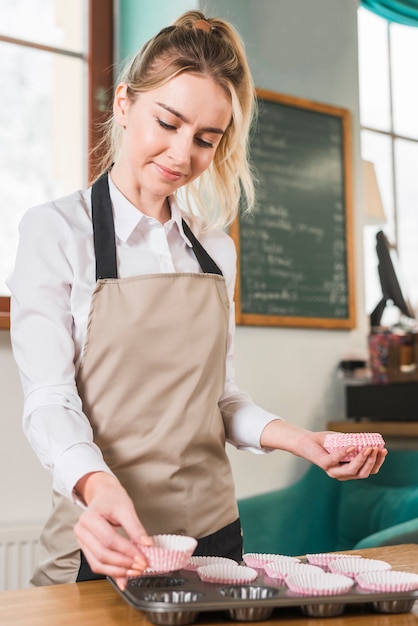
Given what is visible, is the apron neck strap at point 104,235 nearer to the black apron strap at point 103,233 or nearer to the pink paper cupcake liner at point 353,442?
the black apron strap at point 103,233

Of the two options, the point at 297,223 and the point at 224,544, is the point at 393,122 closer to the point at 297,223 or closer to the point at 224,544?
the point at 297,223

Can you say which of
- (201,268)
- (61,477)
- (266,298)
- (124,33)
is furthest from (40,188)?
(61,477)

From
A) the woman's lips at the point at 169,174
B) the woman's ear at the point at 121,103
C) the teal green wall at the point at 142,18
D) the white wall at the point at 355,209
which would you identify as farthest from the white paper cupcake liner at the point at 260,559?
the teal green wall at the point at 142,18

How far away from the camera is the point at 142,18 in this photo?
9.25 ft

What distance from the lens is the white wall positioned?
2.87 meters

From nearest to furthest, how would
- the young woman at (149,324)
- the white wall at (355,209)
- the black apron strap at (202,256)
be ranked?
the young woman at (149,324) → the black apron strap at (202,256) → the white wall at (355,209)

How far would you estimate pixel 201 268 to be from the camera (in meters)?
1.42

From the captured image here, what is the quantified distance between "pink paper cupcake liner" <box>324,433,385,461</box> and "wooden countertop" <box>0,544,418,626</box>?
236mm

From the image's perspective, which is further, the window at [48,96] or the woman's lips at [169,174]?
the window at [48,96]

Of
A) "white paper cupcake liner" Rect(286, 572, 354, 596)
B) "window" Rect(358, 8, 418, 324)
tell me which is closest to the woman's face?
"white paper cupcake liner" Rect(286, 572, 354, 596)

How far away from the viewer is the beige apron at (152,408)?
47.6 inches

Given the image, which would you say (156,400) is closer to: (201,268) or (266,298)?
(201,268)

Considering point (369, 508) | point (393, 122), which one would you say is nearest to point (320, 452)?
point (369, 508)

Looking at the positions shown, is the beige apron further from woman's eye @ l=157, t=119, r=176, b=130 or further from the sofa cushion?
the sofa cushion
